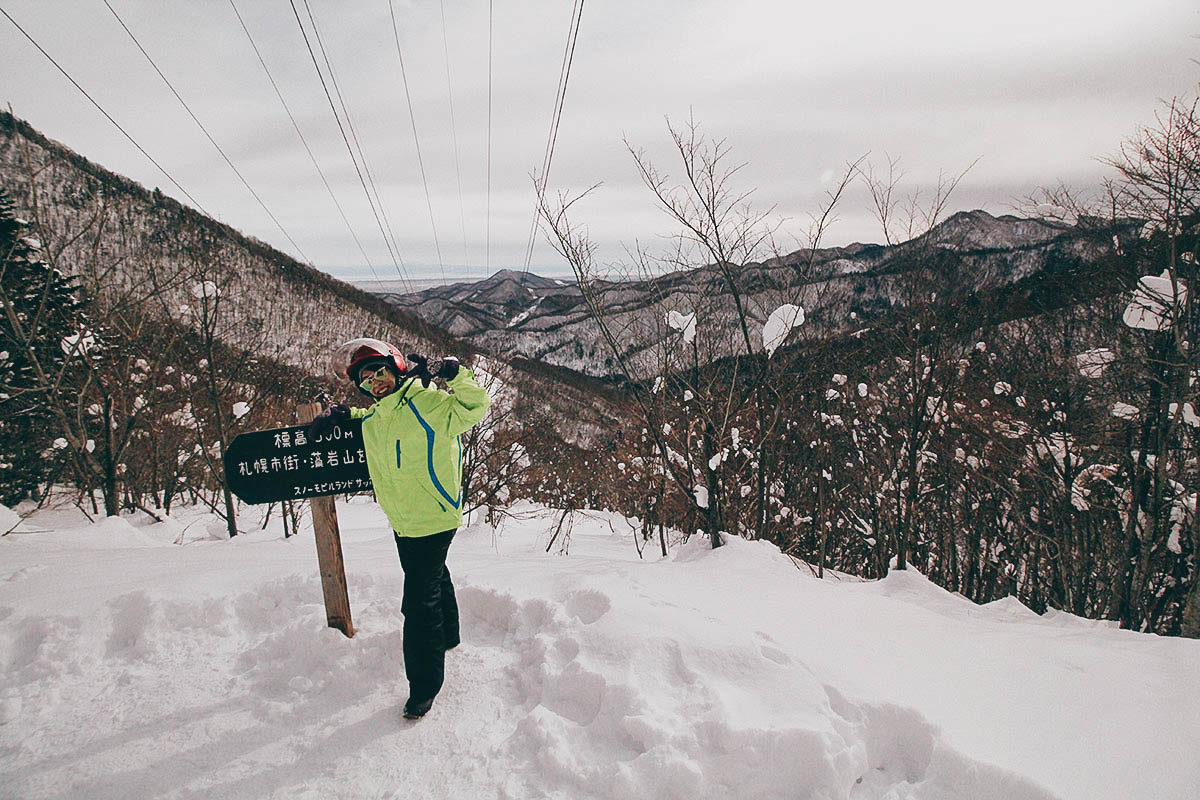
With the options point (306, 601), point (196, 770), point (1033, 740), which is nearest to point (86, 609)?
point (306, 601)

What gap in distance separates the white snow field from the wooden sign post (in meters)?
0.13

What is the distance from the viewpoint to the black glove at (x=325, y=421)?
3125 mm

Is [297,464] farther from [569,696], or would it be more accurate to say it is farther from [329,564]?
[569,696]

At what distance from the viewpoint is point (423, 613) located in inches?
106

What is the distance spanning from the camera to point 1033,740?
89.0 inches

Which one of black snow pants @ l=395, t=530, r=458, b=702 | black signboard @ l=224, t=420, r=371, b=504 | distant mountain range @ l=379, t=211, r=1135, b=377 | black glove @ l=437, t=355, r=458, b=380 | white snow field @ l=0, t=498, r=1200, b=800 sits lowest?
white snow field @ l=0, t=498, r=1200, b=800

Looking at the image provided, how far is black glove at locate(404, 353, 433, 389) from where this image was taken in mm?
2668

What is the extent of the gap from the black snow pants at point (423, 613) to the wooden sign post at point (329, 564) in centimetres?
73

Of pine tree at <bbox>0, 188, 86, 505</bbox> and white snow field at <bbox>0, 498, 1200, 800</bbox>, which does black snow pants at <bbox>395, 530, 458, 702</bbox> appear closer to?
white snow field at <bbox>0, 498, 1200, 800</bbox>

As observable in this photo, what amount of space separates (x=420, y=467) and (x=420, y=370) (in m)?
0.51

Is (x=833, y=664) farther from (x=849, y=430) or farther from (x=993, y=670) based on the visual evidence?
(x=849, y=430)

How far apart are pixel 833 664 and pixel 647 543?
18195mm

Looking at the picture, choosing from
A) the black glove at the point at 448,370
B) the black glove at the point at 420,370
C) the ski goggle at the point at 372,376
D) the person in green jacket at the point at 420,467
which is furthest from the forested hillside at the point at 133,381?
the black glove at the point at 448,370

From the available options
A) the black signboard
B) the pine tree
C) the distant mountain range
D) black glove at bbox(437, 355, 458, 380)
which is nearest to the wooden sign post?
the black signboard
